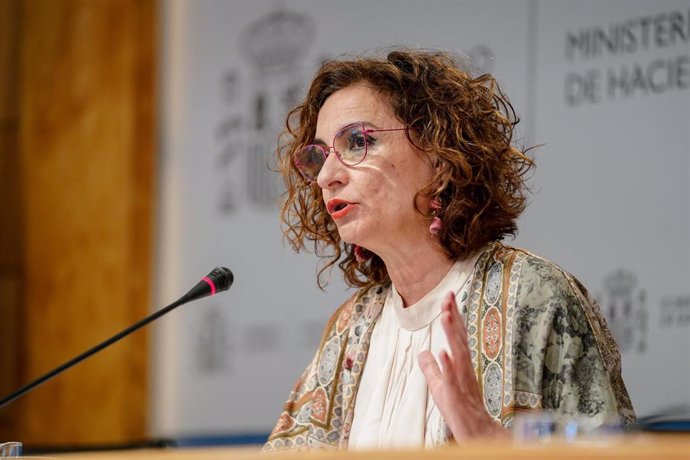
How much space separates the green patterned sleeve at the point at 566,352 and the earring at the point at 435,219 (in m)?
0.24

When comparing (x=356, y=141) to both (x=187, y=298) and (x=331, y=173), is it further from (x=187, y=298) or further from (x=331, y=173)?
(x=187, y=298)

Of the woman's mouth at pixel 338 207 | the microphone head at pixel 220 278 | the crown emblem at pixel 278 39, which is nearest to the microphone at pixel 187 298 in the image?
the microphone head at pixel 220 278

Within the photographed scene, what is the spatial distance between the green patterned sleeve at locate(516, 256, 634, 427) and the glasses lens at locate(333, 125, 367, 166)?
A: 47 centimetres

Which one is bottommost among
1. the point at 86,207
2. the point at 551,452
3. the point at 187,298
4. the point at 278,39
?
the point at 551,452

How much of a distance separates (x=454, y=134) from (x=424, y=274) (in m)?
0.32

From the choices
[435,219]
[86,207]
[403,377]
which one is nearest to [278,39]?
[86,207]

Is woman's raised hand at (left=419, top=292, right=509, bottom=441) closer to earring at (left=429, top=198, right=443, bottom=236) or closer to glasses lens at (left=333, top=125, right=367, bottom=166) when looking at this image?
earring at (left=429, top=198, right=443, bottom=236)

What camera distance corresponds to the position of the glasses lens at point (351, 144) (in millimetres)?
2607

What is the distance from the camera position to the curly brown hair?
2578mm

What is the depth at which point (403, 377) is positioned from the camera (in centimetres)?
259

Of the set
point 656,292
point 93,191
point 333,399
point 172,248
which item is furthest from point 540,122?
point 93,191

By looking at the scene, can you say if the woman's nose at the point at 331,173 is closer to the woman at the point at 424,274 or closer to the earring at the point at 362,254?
the woman at the point at 424,274

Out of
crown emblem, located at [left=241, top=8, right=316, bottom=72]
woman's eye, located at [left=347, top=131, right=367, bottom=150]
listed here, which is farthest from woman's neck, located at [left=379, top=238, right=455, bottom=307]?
crown emblem, located at [left=241, top=8, right=316, bottom=72]

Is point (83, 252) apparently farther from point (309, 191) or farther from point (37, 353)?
point (309, 191)
